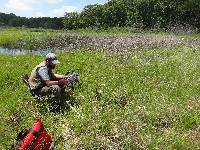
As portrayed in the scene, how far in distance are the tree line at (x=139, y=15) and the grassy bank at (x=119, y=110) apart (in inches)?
2388

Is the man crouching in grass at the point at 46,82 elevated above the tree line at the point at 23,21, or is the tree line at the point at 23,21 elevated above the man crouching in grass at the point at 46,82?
the man crouching in grass at the point at 46,82

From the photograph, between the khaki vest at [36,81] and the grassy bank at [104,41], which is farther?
the grassy bank at [104,41]

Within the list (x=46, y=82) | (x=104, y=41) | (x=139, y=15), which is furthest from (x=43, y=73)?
(x=139, y=15)

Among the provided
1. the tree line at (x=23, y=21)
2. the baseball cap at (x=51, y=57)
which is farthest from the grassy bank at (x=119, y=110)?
the tree line at (x=23, y=21)

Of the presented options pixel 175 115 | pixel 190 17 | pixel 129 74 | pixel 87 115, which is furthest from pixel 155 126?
pixel 190 17

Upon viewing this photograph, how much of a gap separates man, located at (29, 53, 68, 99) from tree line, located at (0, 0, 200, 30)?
218 ft

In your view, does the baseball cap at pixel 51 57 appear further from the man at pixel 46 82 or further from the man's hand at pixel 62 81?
the man's hand at pixel 62 81

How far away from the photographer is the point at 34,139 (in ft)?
34.8

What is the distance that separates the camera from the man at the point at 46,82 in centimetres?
1540

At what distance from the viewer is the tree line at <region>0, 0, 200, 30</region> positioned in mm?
88875

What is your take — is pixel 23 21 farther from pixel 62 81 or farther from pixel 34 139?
pixel 34 139

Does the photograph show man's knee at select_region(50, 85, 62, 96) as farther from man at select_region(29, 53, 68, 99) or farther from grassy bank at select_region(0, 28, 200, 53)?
grassy bank at select_region(0, 28, 200, 53)

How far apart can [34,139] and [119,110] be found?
15.4 feet

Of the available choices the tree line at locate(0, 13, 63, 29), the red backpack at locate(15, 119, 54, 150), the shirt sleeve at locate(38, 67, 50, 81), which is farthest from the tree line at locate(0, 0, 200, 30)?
the red backpack at locate(15, 119, 54, 150)
